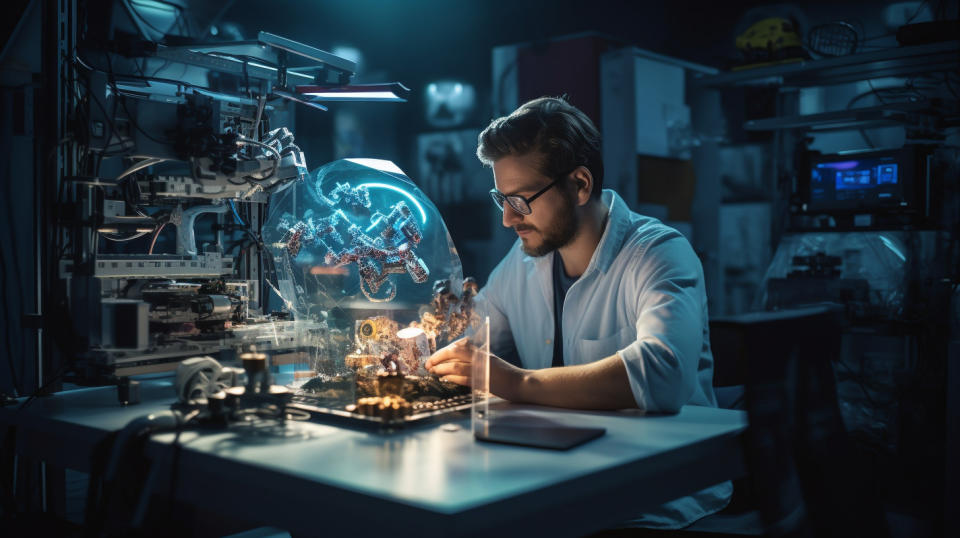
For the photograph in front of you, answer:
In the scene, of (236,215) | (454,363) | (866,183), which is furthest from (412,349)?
(866,183)

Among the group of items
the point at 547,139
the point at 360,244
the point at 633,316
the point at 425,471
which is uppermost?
the point at 547,139

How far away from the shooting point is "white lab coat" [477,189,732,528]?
1646 mm

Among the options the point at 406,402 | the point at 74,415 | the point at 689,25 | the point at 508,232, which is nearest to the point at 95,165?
the point at 74,415

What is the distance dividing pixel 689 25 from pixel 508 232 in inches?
104

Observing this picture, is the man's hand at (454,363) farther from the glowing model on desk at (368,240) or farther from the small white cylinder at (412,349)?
the glowing model on desk at (368,240)

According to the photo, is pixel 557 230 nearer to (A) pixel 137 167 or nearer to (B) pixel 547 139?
(B) pixel 547 139

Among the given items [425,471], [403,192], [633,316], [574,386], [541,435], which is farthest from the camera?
[633,316]

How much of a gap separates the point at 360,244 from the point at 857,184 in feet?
10.7

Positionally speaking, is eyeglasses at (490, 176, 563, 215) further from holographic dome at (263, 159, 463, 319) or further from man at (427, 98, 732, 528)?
holographic dome at (263, 159, 463, 319)

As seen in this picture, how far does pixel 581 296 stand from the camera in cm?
222

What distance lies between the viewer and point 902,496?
3.67 meters

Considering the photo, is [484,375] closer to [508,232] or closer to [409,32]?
[508,232]

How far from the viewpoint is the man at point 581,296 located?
65.0 inches

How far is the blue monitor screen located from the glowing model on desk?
10.1 feet
